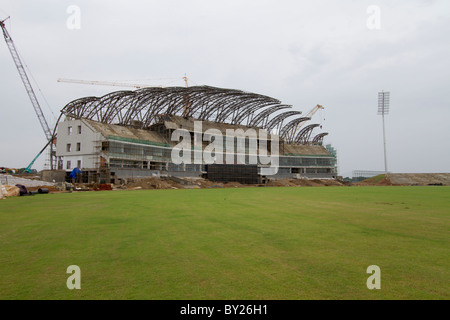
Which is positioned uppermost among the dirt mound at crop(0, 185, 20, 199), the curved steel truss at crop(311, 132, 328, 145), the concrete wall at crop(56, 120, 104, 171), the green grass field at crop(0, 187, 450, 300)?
the curved steel truss at crop(311, 132, 328, 145)

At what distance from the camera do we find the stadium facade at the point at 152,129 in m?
60.5

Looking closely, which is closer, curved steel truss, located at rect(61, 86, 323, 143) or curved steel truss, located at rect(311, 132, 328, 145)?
curved steel truss, located at rect(61, 86, 323, 143)

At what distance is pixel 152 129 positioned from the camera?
257 ft

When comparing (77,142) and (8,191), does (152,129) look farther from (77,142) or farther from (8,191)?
(8,191)

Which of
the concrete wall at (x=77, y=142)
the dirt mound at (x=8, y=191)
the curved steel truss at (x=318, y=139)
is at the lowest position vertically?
the dirt mound at (x=8, y=191)

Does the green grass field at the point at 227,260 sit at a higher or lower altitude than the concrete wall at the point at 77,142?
lower

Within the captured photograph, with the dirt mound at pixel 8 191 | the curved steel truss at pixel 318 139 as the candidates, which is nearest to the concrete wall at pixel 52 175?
the dirt mound at pixel 8 191

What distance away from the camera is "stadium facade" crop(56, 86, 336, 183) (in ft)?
198

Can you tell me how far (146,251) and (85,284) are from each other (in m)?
1.87

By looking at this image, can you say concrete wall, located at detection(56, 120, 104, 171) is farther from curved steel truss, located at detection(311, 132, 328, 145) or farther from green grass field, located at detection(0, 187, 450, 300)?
curved steel truss, located at detection(311, 132, 328, 145)

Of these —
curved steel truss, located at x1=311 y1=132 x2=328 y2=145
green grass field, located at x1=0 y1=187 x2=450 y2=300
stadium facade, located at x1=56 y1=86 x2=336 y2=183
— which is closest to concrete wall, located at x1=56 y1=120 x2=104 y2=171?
stadium facade, located at x1=56 y1=86 x2=336 y2=183

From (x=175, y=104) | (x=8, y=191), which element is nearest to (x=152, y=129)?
(x=175, y=104)

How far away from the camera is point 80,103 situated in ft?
217

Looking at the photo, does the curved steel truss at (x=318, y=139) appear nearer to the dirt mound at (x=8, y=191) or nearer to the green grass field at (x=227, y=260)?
the dirt mound at (x=8, y=191)
